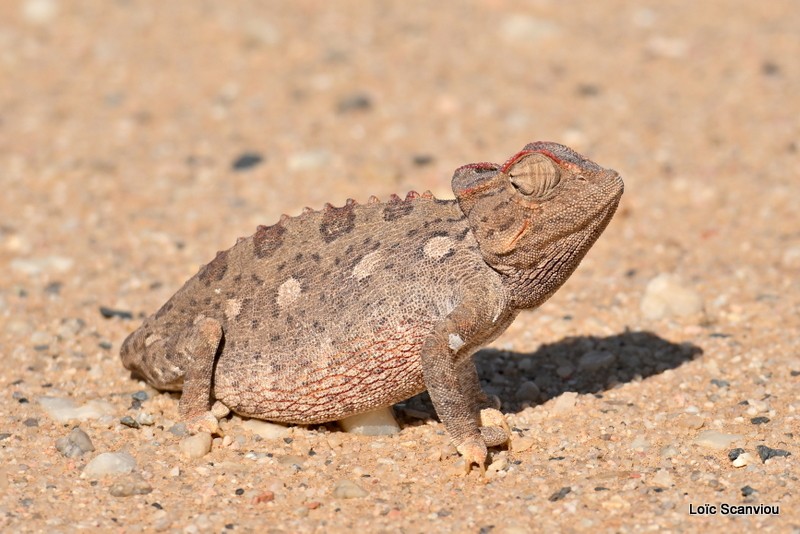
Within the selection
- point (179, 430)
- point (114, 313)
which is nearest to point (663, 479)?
point (179, 430)

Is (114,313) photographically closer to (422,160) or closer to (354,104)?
(422,160)

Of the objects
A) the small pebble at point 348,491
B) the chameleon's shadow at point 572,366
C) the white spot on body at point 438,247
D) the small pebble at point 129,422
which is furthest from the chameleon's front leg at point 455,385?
the small pebble at point 129,422

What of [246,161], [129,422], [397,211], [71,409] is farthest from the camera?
[246,161]

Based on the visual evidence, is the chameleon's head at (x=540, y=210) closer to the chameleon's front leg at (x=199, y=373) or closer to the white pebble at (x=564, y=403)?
the white pebble at (x=564, y=403)

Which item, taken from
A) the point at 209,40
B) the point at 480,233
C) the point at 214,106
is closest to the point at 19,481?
the point at 480,233

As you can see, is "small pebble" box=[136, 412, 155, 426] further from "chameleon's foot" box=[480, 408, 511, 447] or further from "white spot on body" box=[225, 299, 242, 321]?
"chameleon's foot" box=[480, 408, 511, 447]

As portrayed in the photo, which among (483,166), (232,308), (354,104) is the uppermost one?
(483,166)

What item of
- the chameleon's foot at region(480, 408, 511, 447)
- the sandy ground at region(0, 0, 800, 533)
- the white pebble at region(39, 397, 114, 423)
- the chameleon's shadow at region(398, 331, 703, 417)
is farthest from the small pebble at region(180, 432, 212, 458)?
the chameleon's foot at region(480, 408, 511, 447)
